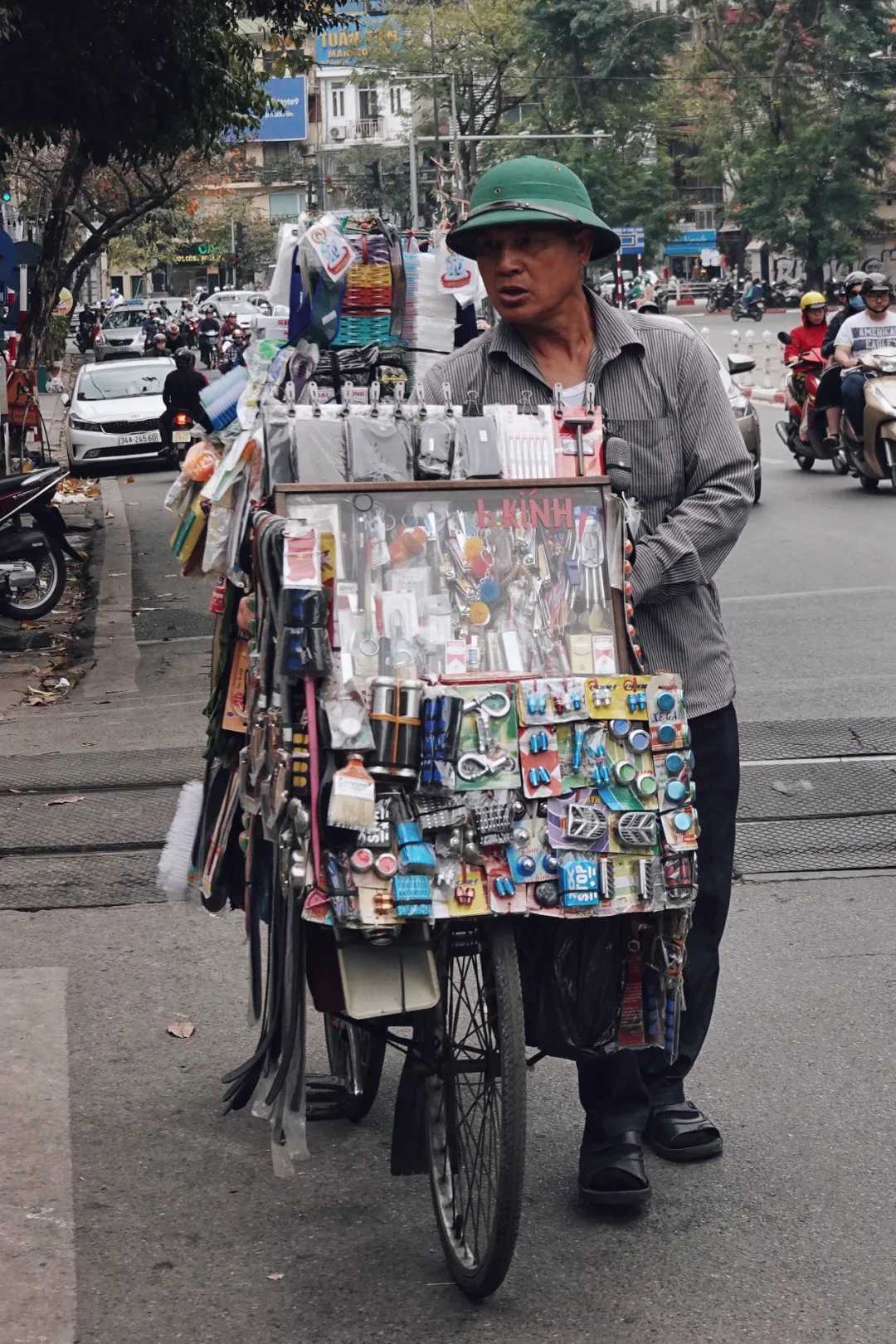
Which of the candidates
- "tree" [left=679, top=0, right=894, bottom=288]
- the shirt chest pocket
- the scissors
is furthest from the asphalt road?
"tree" [left=679, top=0, right=894, bottom=288]

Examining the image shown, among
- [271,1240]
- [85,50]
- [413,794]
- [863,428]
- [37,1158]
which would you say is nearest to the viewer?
[413,794]

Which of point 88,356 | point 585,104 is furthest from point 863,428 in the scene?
point 585,104

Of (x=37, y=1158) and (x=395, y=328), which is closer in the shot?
(x=37, y=1158)

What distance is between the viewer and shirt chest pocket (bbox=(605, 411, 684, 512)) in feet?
12.8

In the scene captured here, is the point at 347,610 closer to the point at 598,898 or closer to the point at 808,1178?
the point at 598,898

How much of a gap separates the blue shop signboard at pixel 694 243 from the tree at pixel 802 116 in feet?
88.4

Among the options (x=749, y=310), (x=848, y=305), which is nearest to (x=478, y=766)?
(x=848, y=305)

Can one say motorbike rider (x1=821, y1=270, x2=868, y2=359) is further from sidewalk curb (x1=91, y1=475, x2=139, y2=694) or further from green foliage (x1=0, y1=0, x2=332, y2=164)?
sidewalk curb (x1=91, y1=475, x2=139, y2=694)

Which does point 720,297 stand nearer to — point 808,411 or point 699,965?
point 808,411

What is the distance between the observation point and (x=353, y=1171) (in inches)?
161

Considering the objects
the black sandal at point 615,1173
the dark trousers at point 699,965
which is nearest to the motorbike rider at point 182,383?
the dark trousers at point 699,965

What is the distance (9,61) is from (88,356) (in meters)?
47.9

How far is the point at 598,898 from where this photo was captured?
335 cm

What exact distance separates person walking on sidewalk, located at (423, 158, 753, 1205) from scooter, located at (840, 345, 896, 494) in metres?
12.9
